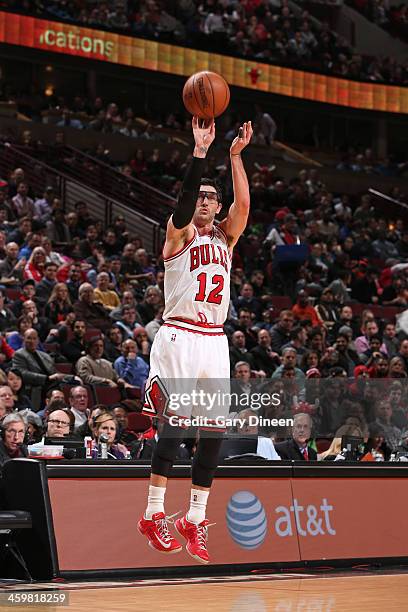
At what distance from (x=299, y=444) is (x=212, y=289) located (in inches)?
195

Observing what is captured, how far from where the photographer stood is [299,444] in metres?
11.5

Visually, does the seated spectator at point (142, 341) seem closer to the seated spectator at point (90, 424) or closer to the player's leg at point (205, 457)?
the seated spectator at point (90, 424)

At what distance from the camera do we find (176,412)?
22.2ft

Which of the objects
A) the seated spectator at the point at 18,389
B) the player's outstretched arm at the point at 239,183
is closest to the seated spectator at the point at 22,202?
the seated spectator at the point at 18,389

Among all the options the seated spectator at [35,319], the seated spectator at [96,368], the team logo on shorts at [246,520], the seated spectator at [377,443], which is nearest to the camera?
the team logo on shorts at [246,520]

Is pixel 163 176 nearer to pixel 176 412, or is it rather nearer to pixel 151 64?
pixel 151 64

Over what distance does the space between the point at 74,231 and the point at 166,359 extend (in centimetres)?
1256

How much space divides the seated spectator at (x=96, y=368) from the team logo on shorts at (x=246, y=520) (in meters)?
4.66

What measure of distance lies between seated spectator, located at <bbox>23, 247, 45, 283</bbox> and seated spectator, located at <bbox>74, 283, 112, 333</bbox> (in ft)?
2.28

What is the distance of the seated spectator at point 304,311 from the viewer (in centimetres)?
1850

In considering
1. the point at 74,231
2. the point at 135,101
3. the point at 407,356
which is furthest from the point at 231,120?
the point at 407,356

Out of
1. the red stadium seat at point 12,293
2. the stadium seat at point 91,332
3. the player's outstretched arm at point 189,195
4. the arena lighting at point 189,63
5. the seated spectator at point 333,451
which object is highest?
the arena lighting at point 189,63

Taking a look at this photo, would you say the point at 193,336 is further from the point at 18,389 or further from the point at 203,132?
the point at 18,389

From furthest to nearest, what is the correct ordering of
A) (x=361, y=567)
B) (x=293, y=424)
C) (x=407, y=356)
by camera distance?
(x=407, y=356)
(x=293, y=424)
(x=361, y=567)
